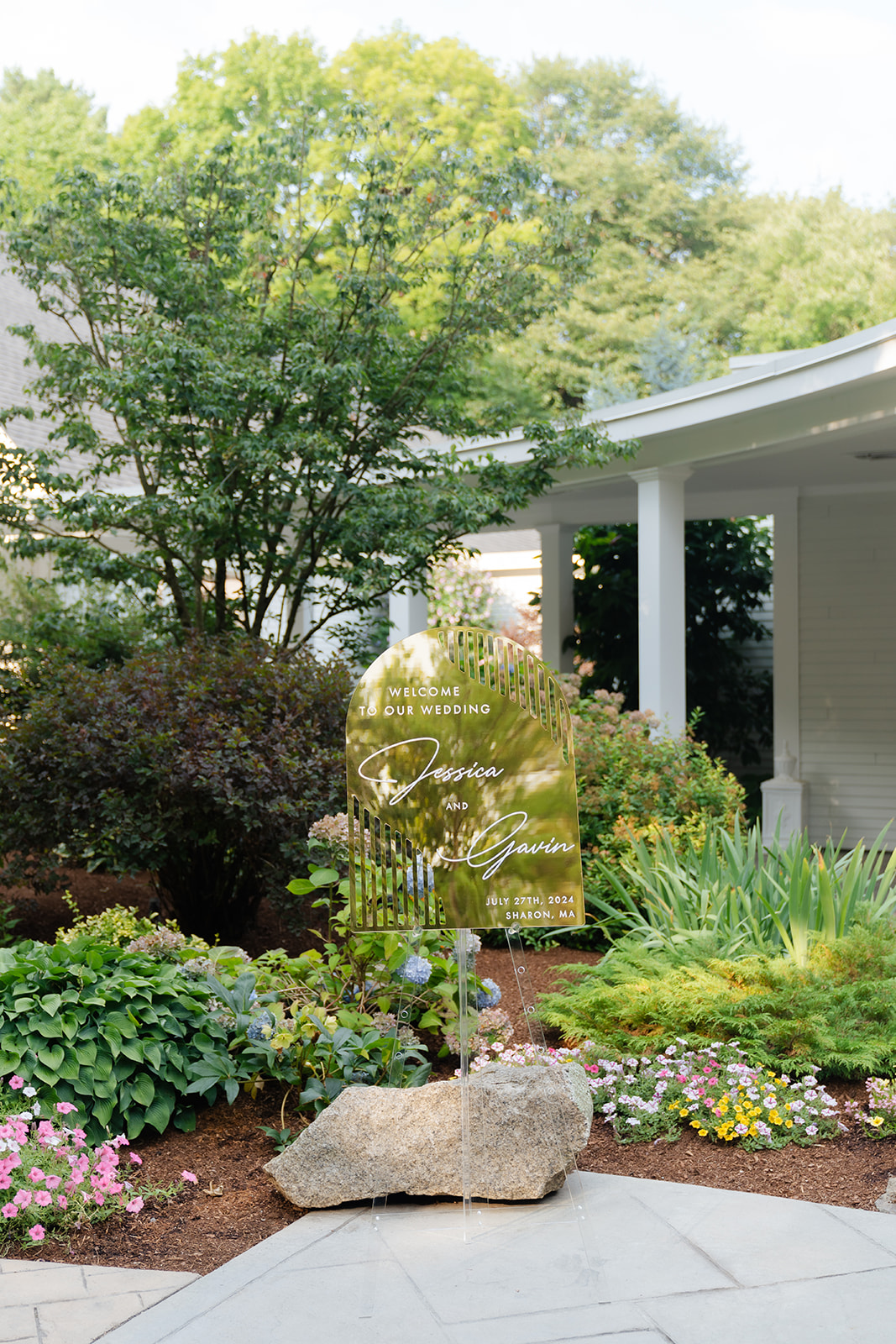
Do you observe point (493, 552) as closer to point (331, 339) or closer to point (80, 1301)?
point (331, 339)

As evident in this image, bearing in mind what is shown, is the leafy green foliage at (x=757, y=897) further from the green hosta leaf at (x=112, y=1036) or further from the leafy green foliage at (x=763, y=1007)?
the green hosta leaf at (x=112, y=1036)

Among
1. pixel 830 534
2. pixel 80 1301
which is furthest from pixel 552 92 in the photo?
pixel 80 1301

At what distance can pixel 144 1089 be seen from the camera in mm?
3469

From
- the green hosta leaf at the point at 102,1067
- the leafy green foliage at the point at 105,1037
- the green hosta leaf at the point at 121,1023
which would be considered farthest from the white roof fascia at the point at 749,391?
the green hosta leaf at the point at 102,1067

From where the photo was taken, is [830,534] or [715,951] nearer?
[715,951]

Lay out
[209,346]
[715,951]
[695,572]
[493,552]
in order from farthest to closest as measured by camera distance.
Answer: [493,552] < [695,572] < [209,346] < [715,951]

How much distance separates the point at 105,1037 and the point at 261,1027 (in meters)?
0.50

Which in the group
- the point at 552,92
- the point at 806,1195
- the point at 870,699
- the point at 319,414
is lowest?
the point at 806,1195

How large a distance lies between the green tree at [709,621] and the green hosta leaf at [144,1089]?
9010 millimetres

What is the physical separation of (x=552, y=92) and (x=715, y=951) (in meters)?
Result: 30.7

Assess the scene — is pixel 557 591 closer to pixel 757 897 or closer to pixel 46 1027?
pixel 757 897

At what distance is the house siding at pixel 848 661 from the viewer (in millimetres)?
9656

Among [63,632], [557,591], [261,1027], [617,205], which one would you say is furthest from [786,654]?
[617,205]

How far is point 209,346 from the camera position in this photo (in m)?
6.93
